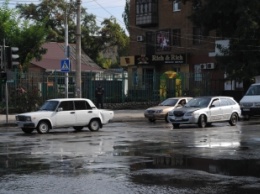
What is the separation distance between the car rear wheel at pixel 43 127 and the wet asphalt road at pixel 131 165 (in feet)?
8.64

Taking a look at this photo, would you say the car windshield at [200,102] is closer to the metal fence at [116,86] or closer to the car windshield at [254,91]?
the car windshield at [254,91]

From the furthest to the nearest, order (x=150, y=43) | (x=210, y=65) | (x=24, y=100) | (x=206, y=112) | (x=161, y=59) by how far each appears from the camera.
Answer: (x=150, y=43) → (x=161, y=59) → (x=210, y=65) → (x=24, y=100) → (x=206, y=112)

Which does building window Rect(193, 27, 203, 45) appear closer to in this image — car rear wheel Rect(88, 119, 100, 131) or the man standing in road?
the man standing in road

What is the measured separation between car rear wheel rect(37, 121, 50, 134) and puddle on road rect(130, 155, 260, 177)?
31.1ft

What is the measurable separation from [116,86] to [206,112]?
1475 cm

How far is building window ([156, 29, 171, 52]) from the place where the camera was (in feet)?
A: 182

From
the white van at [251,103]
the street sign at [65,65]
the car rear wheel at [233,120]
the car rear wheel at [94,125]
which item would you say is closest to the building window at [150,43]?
the white van at [251,103]

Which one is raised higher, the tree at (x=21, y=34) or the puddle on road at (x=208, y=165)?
the tree at (x=21, y=34)

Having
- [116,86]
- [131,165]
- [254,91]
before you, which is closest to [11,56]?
[116,86]

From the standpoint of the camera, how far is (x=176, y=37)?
5516 centimetres

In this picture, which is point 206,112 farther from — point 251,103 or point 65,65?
point 65,65

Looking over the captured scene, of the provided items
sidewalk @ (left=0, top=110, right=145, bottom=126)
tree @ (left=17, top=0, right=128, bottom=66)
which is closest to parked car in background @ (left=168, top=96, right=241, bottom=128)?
sidewalk @ (left=0, top=110, right=145, bottom=126)

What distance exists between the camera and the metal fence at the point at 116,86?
33969mm

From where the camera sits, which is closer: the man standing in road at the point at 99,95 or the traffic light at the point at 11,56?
the traffic light at the point at 11,56
